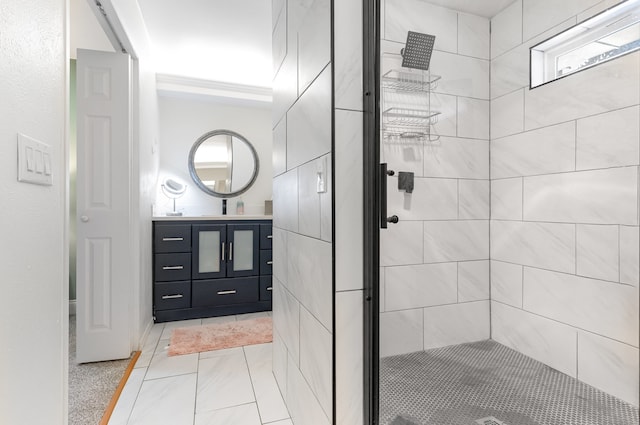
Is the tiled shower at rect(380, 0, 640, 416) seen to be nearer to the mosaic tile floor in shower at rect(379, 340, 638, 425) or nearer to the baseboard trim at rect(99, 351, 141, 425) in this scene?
the mosaic tile floor in shower at rect(379, 340, 638, 425)

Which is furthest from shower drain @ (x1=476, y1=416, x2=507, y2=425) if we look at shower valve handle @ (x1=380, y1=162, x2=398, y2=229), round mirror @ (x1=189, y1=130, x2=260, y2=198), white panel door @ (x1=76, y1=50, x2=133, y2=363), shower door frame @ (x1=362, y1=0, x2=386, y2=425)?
round mirror @ (x1=189, y1=130, x2=260, y2=198)

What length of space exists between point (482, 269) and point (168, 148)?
3558 mm

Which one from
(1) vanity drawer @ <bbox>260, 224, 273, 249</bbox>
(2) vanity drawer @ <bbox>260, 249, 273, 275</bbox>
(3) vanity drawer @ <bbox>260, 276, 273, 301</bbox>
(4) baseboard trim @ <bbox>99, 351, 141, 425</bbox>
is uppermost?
(1) vanity drawer @ <bbox>260, 224, 273, 249</bbox>

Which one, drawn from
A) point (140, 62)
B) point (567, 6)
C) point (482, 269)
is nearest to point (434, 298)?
point (482, 269)

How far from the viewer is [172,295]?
9.68 feet

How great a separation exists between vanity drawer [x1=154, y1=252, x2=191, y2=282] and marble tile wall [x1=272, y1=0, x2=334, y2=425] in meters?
1.35

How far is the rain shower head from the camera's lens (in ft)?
4.30

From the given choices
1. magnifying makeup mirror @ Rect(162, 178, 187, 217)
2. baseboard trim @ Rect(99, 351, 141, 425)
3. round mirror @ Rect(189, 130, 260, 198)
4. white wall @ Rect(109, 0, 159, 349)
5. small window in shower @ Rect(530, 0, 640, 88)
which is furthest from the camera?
round mirror @ Rect(189, 130, 260, 198)

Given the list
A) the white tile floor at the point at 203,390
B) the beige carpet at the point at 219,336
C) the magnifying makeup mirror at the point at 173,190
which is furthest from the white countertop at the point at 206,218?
the white tile floor at the point at 203,390

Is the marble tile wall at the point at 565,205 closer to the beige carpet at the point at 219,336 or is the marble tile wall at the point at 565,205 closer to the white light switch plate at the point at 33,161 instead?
the white light switch plate at the point at 33,161

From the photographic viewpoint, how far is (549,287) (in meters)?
1.12

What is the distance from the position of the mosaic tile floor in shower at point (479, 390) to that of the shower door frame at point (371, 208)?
0.05 meters

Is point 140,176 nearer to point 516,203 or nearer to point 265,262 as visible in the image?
point 265,262

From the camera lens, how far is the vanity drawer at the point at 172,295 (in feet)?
9.53
